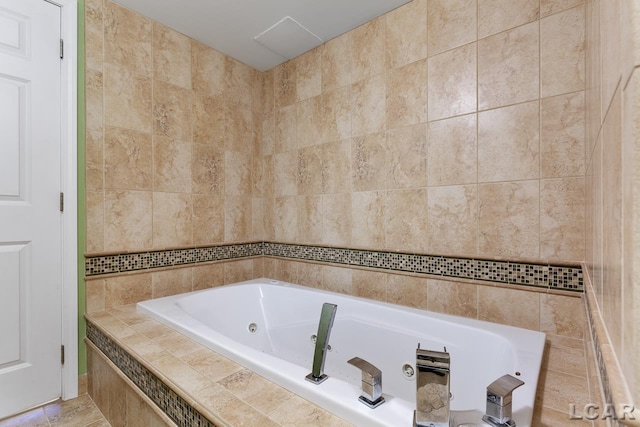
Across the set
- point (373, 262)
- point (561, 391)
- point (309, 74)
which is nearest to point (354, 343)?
point (373, 262)

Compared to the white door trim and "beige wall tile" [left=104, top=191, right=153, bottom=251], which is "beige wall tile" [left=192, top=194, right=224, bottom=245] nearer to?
"beige wall tile" [left=104, top=191, right=153, bottom=251]

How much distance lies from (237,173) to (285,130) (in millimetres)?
531

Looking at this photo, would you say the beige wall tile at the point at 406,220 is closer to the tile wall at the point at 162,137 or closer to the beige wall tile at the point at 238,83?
the tile wall at the point at 162,137

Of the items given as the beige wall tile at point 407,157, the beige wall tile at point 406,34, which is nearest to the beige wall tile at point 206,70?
the beige wall tile at point 406,34

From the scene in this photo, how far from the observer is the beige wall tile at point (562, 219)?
4.52ft

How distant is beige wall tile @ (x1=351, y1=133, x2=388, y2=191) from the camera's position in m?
1.98

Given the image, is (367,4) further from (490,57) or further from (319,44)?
(490,57)

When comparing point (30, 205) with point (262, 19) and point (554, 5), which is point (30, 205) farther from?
point (554, 5)

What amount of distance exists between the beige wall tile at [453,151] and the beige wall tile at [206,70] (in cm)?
165

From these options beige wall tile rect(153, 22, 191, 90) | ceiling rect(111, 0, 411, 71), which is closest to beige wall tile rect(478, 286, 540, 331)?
ceiling rect(111, 0, 411, 71)

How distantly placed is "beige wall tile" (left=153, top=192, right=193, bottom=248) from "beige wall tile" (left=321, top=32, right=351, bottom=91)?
52.1 inches

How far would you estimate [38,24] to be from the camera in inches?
65.4

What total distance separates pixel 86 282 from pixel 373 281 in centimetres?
173

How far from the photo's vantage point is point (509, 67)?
1.54m
